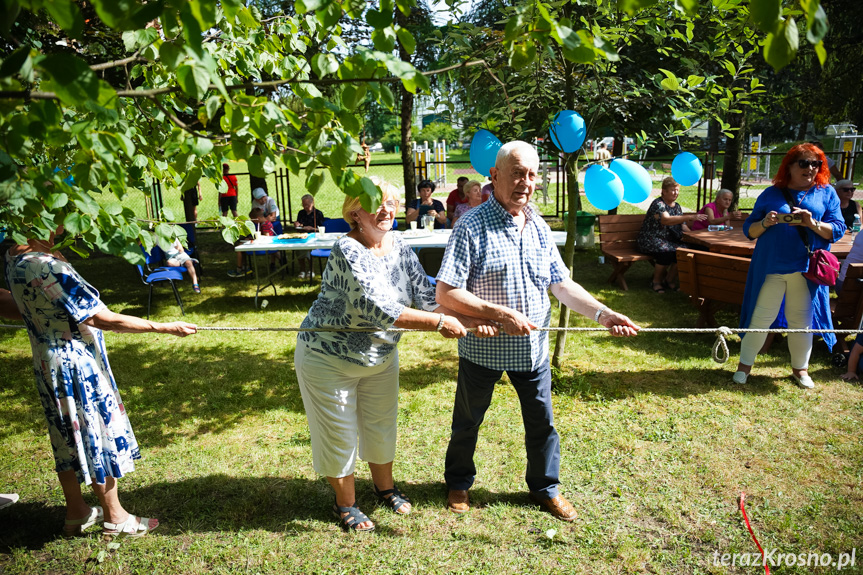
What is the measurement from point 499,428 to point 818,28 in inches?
133

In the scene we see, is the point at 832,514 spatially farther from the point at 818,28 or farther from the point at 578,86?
the point at 578,86

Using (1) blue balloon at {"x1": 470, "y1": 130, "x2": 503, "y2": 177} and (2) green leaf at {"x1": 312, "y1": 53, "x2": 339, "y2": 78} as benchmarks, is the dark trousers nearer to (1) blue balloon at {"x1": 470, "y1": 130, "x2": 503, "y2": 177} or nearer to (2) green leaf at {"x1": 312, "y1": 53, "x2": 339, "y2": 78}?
(2) green leaf at {"x1": 312, "y1": 53, "x2": 339, "y2": 78}

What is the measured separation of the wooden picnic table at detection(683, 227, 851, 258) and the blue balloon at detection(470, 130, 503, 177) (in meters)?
3.03

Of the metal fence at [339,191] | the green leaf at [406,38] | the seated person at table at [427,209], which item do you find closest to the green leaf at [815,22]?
the green leaf at [406,38]

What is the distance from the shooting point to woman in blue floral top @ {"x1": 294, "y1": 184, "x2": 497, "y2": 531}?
2906mm

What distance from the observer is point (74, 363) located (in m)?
2.98

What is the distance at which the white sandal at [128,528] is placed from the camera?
10.7ft

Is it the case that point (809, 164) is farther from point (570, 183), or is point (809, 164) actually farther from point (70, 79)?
point (70, 79)

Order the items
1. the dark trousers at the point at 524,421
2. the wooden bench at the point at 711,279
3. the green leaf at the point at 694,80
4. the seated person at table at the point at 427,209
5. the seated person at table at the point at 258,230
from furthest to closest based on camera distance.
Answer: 1. the seated person at table at the point at 427,209
2. the seated person at table at the point at 258,230
3. the wooden bench at the point at 711,279
4. the green leaf at the point at 694,80
5. the dark trousers at the point at 524,421

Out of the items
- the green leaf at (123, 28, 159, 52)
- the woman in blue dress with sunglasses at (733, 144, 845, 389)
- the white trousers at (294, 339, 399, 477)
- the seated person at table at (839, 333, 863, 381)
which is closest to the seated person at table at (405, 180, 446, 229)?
the woman in blue dress with sunglasses at (733, 144, 845, 389)

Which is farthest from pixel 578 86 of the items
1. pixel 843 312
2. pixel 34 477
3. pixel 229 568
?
pixel 34 477

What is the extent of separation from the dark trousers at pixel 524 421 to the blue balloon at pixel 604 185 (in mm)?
2053

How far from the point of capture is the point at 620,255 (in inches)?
328

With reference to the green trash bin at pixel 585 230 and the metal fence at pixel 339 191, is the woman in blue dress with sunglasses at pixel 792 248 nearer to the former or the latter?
the green trash bin at pixel 585 230
